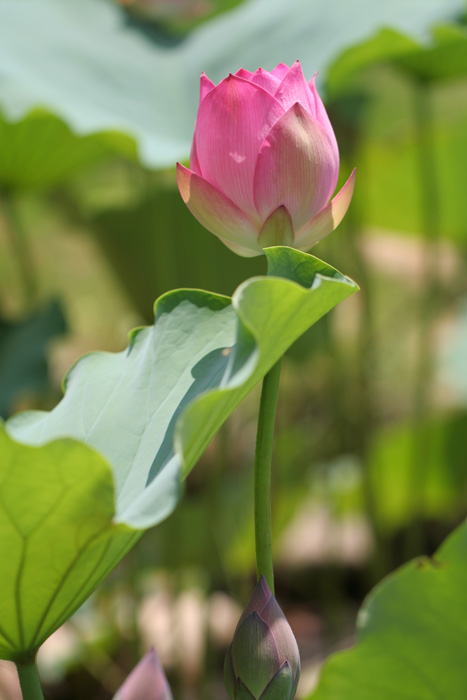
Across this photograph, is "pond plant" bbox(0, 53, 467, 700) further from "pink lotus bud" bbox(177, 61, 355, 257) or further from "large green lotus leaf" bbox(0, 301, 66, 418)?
"large green lotus leaf" bbox(0, 301, 66, 418)

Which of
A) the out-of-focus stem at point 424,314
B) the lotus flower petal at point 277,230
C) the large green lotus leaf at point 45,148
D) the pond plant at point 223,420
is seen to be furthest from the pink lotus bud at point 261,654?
the out-of-focus stem at point 424,314

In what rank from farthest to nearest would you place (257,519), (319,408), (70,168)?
(319,408) < (70,168) < (257,519)

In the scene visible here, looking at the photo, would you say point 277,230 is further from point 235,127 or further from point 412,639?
point 412,639

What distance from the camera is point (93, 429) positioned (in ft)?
1.58

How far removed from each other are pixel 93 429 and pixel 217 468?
905 millimetres

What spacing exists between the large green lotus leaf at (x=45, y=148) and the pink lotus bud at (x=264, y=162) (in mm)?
571

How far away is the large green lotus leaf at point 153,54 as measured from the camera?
107 cm

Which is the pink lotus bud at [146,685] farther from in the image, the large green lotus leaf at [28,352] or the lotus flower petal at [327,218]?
the large green lotus leaf at [28,352]

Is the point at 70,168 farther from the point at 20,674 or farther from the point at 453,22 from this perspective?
the point at 20,674

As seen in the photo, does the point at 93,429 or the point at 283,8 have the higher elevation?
the point at 283,8

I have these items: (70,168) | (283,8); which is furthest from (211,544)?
(283,8)

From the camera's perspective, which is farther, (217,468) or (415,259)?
(415,259)

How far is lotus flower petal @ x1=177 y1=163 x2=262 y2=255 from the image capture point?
1.26 ft

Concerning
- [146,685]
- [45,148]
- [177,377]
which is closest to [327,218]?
[177,377]
